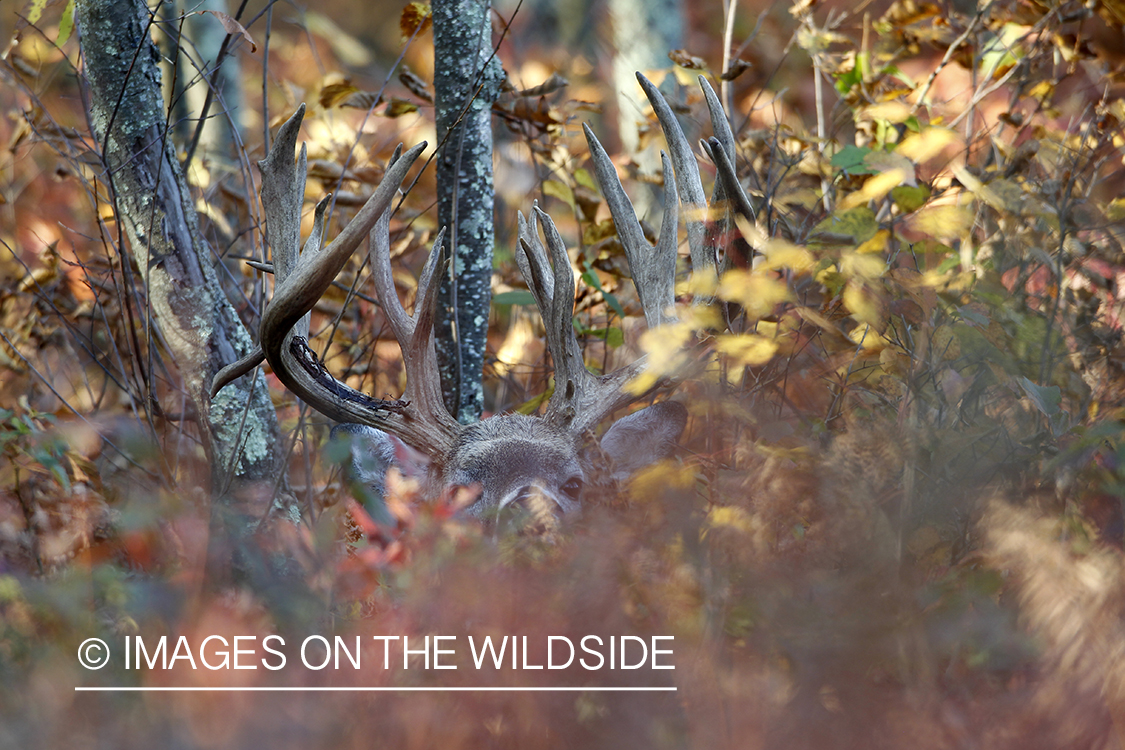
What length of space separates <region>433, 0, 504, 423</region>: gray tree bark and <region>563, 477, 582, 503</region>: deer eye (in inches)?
25.9

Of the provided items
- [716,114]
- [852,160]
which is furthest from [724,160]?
[852,160]

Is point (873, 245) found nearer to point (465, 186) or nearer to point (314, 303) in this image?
point (465, 186)

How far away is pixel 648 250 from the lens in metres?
3.16

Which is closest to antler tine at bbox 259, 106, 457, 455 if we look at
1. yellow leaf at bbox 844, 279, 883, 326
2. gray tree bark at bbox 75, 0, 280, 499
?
gray tree bark at bbox 75, 0, 280, 499

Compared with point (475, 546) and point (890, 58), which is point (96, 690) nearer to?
point (475, 546)

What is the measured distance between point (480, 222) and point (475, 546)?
82.4 inches

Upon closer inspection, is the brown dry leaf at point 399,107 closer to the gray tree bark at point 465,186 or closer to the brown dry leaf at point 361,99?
the brown dry leaf at point 361,99

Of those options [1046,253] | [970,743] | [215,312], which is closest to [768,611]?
[970,743]

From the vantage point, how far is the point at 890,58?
4.35 metres

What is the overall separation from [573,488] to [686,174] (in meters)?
1.21

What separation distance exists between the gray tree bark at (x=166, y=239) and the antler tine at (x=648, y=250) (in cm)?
146

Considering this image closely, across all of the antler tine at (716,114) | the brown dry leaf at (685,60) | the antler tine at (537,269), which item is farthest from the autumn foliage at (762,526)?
the antler tine at (537,269)

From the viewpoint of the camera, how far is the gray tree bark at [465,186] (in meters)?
3.24

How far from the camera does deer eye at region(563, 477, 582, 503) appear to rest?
9.95 feet
